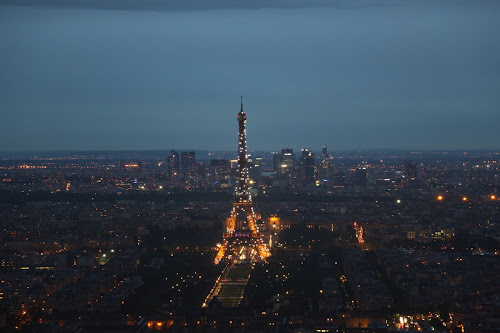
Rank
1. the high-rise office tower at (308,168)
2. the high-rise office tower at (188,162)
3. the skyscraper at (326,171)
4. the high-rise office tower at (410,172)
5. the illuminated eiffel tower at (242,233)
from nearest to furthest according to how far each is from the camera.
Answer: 1. the illuminated eiffel tower at (242,233)
2. the high-rise office tower at (410,172)
3. the high-rise office tower at (308,168)
4. the skyscraper at (326,171)
5. the high-rise office tower at (188,162)

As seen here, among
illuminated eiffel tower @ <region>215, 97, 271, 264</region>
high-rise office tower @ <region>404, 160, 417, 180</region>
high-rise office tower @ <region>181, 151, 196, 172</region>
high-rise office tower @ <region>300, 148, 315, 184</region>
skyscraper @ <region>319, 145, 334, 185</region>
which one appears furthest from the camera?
high-rise office tower @ <region>181, 151, 196, 172</region>

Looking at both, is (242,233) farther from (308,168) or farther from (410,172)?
(308,168)

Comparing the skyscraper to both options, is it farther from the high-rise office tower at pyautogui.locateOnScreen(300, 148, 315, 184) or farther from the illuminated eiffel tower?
the illuminated eiffel tower

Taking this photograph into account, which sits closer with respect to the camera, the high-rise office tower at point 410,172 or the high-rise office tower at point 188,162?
the high-rise office tower at point 410,172

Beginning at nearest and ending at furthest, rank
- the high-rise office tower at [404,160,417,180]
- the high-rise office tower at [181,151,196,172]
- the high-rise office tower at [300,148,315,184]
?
the high-rise office tower at [404,160,417,180], the high-rise office tower at [300,148,315,184], the high-rise office tower at [181,151,196,172]

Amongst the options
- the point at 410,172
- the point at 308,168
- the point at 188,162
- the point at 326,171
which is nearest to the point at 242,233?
the point at 410,172

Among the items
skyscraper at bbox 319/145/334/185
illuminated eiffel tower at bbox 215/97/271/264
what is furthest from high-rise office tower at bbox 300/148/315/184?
illuminated eiffel tower at bbox 215/97/271/264

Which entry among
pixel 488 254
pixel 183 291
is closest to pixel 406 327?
pixel 183 291

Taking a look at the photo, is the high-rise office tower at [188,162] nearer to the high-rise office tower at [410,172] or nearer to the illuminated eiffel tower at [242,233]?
the high-rise office tower at [410,172]

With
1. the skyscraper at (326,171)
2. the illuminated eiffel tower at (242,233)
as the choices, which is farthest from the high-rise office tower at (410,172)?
the illuminated eiffel tower at (242,233)
